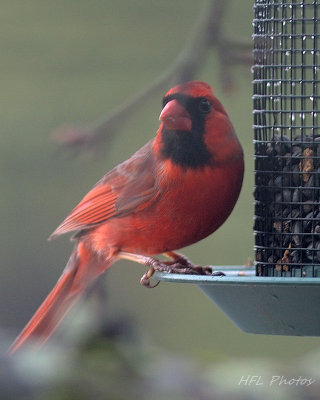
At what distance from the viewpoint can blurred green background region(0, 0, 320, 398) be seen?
7113 millimetres

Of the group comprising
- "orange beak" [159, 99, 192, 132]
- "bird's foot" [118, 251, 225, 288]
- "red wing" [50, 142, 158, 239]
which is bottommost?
"bird's foot" [118, 251, 225, 288]

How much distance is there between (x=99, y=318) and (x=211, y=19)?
113cm

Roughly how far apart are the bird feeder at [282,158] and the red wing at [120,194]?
489 mm

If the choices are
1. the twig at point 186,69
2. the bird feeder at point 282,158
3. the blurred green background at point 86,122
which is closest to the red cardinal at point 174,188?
the bird feeder at point 282,158

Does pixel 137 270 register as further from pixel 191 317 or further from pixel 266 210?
pixel 266 210

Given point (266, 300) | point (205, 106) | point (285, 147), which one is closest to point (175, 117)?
point (205, 106)

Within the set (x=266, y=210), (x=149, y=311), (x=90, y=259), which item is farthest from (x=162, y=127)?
(x=149, y=311)

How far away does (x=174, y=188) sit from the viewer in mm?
4141

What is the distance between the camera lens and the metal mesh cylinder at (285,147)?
386cm

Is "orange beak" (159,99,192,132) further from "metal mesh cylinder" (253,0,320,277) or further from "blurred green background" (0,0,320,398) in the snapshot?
"blurred green background" (0,0,320,398)

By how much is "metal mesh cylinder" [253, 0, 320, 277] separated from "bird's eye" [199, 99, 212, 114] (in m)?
0.20

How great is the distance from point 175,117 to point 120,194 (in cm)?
62

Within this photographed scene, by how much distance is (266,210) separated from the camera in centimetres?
402

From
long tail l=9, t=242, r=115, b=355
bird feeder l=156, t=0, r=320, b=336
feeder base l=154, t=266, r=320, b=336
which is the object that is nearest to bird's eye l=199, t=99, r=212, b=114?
bird feeder l=156, t=0, r=320, b=336
